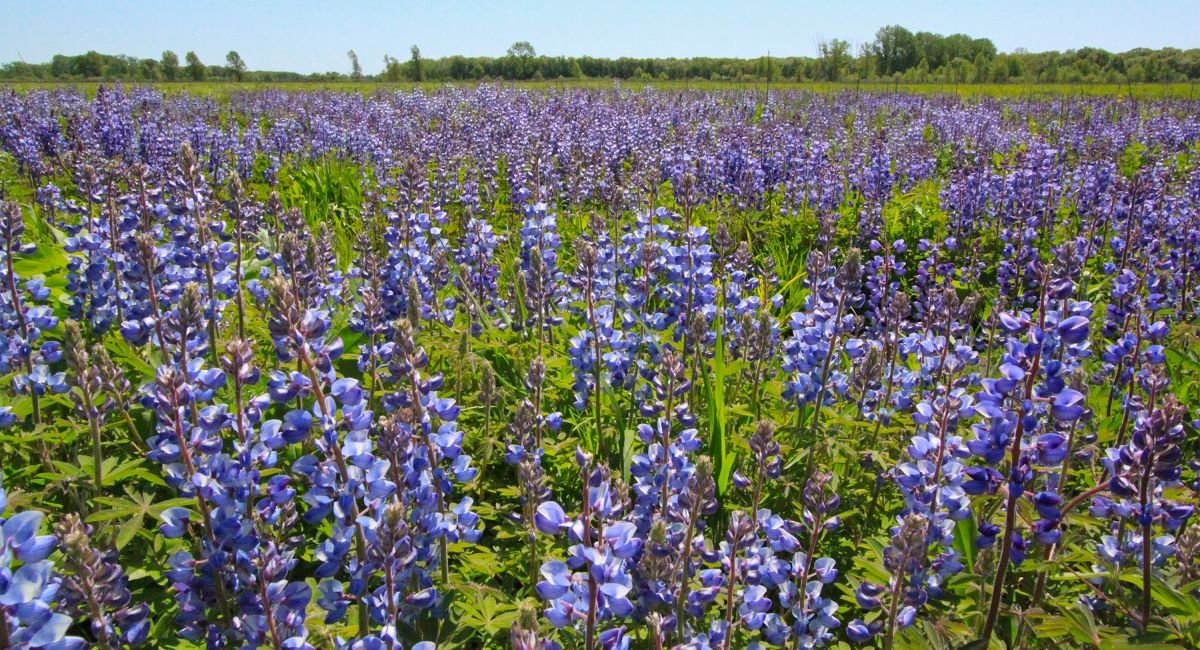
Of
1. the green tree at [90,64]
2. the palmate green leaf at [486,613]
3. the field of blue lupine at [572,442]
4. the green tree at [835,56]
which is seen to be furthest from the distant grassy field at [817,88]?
the green tree at [90,64]

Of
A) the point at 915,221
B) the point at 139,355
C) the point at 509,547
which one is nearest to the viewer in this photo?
the point at 509,547

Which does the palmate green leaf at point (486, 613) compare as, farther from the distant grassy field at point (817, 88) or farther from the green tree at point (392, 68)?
the green tree at point (392, 68)

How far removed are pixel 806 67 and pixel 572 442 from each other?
5028 cm

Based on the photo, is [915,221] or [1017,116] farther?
[1017,116]

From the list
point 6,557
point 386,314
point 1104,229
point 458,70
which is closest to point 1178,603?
point 6,557

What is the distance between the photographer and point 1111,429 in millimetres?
3457

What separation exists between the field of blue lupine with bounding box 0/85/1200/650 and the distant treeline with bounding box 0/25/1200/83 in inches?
982

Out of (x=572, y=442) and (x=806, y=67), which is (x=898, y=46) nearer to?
(x=806, y=67)

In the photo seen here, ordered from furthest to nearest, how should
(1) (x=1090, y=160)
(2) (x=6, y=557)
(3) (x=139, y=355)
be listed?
(1) (x=1090, y=160) < (3) (x=139, y=355) < (2) (x=6, y=557)

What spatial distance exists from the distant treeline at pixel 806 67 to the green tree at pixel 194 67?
5.1 inches

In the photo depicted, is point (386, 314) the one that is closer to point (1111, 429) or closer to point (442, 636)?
point (442, 636)

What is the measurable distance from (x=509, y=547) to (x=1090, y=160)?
9.30 m

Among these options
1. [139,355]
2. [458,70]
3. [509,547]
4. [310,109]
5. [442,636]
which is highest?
[458,70]

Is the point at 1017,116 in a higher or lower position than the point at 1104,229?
higher
